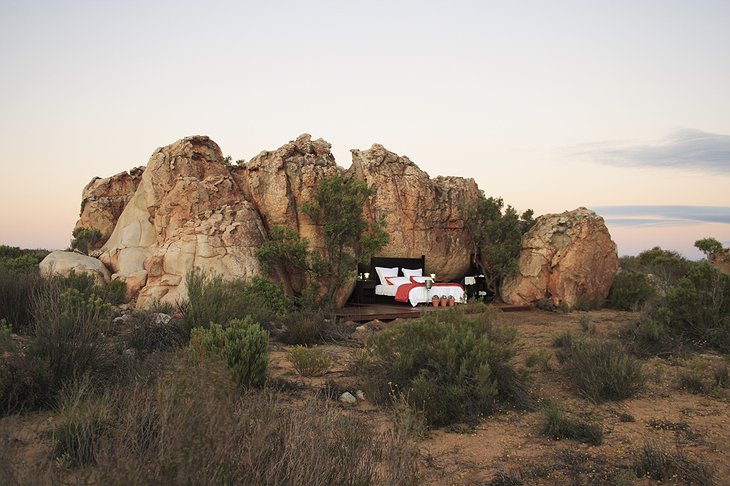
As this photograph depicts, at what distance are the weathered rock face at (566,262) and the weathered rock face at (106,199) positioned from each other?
12770 millimetres

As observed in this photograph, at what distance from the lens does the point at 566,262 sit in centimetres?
1631

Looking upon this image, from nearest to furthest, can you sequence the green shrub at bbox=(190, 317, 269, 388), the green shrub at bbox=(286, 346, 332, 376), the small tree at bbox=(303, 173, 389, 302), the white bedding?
1. the green shrub at bbox=(190, 317, 269, 388)
2. the green shrub at bbox=(286, 346, 332, 376)
3. the small tree at bbox=(303, 173, 389, 302)
4. the white bedding

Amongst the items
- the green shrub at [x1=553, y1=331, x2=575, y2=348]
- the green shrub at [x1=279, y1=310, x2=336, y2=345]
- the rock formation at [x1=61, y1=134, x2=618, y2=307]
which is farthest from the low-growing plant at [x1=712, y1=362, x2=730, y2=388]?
the rock formation at [x1=61, y1=134, x2=618, y2=307]

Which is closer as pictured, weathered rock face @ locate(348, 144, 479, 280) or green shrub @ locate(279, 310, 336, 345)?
green shrub @ locate(279, 310, 336, 345)

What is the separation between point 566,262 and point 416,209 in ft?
15.5

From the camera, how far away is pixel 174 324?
8.88m

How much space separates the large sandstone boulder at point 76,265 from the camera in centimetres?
1370

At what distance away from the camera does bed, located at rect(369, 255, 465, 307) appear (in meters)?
15.3

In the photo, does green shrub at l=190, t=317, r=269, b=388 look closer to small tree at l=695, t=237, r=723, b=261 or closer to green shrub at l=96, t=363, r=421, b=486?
green shrub at l=96, t=363, r=421, b=486

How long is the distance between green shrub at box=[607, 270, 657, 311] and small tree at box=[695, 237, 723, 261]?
11674 mm

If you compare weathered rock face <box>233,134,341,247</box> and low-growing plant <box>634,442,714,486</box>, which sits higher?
weathered rock face <box>233,134,341,247</box>

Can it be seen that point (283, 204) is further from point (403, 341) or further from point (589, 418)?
point (589, 418)

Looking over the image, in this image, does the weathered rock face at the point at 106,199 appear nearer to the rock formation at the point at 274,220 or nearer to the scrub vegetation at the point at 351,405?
the rock formation at the point at 274,220

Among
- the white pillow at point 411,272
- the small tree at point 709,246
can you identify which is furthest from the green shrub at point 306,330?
the small tree at point 709,246
